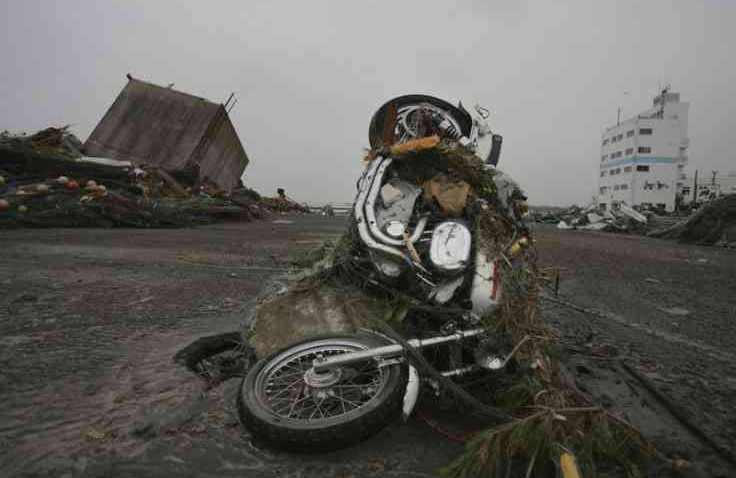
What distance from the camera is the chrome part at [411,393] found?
1746 mm

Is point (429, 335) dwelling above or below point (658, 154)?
below

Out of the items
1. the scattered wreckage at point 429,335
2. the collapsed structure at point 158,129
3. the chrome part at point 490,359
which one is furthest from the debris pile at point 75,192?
the chrome part at point 490,359

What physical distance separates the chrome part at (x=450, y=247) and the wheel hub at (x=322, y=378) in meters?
0.79

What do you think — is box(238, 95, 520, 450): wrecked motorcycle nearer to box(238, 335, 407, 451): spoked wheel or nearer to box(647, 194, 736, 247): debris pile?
box(238, 335, 407, 451): spoked wheel

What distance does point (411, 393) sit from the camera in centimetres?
177

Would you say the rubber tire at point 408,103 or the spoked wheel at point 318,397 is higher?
the rubber tire at point 408,103

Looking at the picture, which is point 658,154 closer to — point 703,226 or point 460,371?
point 703,226

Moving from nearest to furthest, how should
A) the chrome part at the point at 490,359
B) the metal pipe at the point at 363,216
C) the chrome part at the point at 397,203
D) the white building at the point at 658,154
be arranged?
the chrome part at the point at 490,359 < the metal pipe at the point at 363,216 < the chrome part at the point at 397,203 < the white building at the point at 658,154

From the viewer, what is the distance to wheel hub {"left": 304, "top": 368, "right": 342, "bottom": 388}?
68.1 inches

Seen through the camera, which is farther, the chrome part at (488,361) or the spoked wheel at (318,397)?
the chrome part at (488,361)

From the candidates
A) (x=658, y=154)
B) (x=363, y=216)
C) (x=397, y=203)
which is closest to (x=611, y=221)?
→ (x=397, y=203)

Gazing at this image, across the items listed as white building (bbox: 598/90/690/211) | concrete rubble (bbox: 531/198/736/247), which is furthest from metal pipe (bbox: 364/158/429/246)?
white building (bbox: 598/90/690/211)

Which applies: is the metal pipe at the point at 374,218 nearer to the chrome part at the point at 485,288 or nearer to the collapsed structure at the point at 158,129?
the chrome part at the point at 485,288

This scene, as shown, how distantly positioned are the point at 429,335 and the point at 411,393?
50 centimetres
